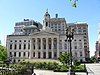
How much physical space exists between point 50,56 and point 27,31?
163 ft

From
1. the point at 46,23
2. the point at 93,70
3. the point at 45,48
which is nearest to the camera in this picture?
the point at 93,70

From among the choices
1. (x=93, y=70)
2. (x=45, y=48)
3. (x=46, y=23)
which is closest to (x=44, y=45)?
(x=45, y=48)

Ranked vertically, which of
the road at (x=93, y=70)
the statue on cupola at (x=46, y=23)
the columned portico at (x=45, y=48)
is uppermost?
the statue on cupola at (x=46, y=23)

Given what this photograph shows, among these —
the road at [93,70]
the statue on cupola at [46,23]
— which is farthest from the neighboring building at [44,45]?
the road at [93,70]

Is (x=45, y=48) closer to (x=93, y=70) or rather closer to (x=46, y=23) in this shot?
(x=46, y=23)

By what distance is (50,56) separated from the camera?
331 ft

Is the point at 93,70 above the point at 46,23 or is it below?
below

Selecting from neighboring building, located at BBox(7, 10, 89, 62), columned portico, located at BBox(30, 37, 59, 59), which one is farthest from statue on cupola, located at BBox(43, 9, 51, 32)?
columned portico, located at BBox(30, 37, 59, 59)

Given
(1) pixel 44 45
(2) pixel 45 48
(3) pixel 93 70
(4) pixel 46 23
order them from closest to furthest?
1. (3) pixel 93 70
2. (2) pixel 45 48
3. (1) pixel 44 45
4. (4) pixel 46 23

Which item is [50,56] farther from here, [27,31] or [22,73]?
[22,73]

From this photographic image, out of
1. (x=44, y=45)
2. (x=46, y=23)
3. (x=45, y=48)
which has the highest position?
(x=46, y=23)

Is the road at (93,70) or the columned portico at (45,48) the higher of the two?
the columned portico at (45,48)

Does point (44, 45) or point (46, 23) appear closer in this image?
point (44, 45)

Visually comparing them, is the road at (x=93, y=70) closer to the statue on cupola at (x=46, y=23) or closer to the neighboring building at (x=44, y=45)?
the neighboring building at (x=44, y=45)
